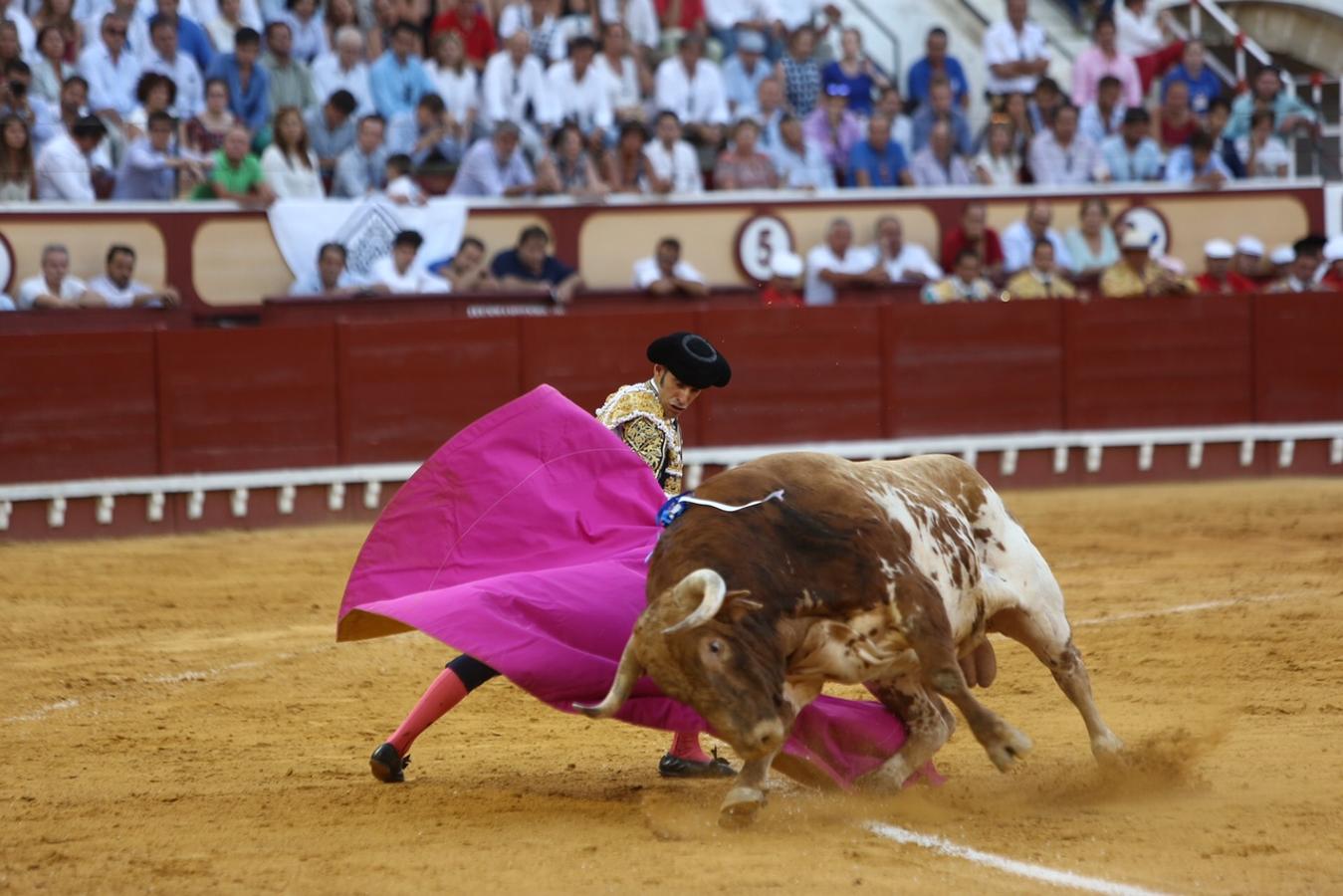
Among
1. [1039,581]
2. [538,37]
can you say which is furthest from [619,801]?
[538,37]

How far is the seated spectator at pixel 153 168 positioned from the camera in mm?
10617

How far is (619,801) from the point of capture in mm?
4480

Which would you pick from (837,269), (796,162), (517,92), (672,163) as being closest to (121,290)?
(517,92)

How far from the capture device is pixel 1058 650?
15.2 feet

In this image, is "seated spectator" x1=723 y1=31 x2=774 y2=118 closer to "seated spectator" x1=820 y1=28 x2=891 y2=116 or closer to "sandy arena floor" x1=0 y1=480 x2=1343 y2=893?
"seated spectator" x1=820 y1=28 x2=891 y2=116

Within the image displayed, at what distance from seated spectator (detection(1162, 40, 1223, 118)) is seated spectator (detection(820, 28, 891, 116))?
2.34m

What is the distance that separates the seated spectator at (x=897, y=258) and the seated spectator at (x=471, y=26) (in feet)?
9.25

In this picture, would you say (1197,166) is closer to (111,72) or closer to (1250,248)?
(1250,248)

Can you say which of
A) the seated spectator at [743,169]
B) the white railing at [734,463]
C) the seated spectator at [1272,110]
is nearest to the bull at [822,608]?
the white railing at [734,463]

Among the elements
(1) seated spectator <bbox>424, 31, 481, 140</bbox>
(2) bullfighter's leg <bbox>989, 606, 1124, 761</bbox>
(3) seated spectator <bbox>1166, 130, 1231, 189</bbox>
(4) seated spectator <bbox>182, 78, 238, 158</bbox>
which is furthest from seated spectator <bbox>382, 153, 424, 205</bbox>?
(2) bullfighter's leg <bbox>989, 606, 1124, 761</bbox>

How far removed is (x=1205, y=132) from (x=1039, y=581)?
9.60 metres

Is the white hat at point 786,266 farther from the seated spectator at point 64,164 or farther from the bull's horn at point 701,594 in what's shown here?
the bull's horn at point 701,594

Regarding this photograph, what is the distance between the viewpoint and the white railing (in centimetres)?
1002

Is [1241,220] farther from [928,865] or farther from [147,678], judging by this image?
[928,865]
